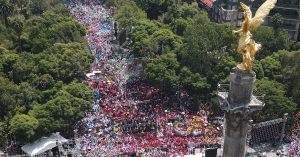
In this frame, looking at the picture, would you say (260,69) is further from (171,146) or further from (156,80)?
(171,146)

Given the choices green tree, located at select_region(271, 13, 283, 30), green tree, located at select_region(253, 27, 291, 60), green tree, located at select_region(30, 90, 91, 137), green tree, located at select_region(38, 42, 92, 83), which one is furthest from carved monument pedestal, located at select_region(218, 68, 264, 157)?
green tree, located at select_region(271, 13, 283, 30)

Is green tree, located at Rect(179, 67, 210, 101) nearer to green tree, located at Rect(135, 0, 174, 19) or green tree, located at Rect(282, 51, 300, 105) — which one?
green tree, located at Rect(282, 51, 300, 105)

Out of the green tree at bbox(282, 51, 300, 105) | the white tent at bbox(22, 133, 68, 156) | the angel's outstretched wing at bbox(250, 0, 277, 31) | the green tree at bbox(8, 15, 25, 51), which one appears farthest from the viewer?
the green tree at bbox(8, 15, 25, 51)

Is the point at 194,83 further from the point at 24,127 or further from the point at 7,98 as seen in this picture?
the point at 7,98

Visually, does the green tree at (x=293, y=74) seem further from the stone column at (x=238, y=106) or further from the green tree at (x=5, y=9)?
the green tree at (x=5, y=9)

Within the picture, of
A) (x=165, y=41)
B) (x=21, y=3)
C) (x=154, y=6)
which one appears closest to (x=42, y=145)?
(x=165, y=41)

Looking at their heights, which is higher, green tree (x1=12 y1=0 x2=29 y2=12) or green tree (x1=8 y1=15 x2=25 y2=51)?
green tree (x1=12 y1=0 x2=29 y2=12)
